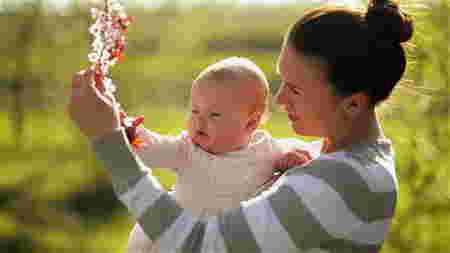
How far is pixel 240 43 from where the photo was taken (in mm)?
12523

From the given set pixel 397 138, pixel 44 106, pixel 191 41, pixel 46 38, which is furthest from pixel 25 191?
pixel 397 138

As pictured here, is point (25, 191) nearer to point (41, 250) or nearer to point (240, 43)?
point (41, 250)

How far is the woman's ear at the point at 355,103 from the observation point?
176 centimetres

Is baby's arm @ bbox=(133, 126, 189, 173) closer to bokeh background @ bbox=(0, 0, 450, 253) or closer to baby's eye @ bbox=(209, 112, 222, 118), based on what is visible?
baby's eye @ bbox=(209, 112, 222, 118)

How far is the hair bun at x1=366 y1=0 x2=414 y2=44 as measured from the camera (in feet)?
5.74

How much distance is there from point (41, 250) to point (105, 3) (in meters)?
6.06

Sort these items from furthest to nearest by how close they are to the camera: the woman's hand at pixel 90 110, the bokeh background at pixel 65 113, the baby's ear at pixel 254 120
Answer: the bokeh background at pixel 65 113
the baby's ear at pixel 254 120
the woman's hand at pixel 90 110

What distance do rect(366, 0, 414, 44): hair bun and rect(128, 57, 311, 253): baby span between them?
36cm

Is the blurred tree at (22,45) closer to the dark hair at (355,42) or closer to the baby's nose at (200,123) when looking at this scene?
the baby's nose at (200,123)

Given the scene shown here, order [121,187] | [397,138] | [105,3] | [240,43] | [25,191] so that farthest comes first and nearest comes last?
[240,43] < [25,191] < [397,138] < [105,3] < [121,187]

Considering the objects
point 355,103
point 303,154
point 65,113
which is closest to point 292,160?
point 303,154

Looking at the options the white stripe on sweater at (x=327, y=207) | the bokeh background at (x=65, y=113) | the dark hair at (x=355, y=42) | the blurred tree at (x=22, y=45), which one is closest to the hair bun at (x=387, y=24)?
the dark hair at (x=355, y=42)

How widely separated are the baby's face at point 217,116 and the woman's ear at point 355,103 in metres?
0.31

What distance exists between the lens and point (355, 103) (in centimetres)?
177
